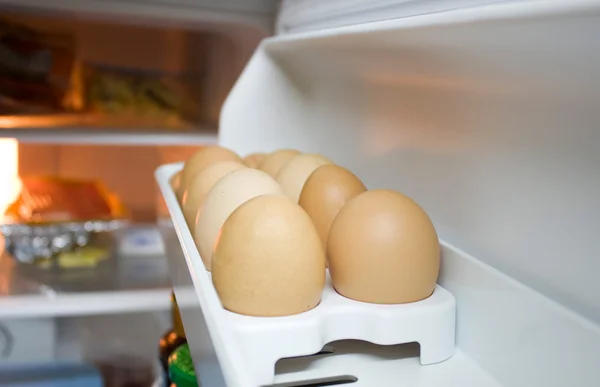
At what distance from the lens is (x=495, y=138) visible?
52cm

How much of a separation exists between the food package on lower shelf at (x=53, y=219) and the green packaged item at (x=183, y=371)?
705mm

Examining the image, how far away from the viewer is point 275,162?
79 centimetres

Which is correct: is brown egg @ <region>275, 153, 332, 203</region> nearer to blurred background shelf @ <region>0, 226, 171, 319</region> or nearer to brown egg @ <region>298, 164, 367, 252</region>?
brown egg @ <region>298, 164, 367, 252</region>

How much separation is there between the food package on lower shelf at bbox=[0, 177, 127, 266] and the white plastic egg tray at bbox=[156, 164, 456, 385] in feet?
3.08

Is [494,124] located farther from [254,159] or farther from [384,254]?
[254,159]

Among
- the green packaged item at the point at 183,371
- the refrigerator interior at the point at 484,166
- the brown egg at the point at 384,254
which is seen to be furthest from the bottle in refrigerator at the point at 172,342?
the brown egg at the point at 384,254

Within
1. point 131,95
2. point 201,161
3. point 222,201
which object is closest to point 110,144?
point 131,95

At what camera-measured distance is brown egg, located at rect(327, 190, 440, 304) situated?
1.65ft

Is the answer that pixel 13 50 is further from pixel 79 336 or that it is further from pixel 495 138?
pixel 495 138

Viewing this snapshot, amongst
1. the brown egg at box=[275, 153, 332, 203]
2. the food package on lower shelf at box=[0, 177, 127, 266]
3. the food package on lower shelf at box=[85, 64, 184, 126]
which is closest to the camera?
the brown egg at box=[275, 153, 332, 203]

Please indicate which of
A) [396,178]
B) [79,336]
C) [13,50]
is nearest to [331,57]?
[396,178]

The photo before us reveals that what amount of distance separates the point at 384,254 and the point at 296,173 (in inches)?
8.9

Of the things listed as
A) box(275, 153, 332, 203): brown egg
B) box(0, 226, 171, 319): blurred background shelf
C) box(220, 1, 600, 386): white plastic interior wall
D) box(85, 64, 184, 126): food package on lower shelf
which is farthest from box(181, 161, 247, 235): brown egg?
box(85, 64, 184, 126): food package on lower shelf

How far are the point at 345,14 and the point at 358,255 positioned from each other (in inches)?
12.3
